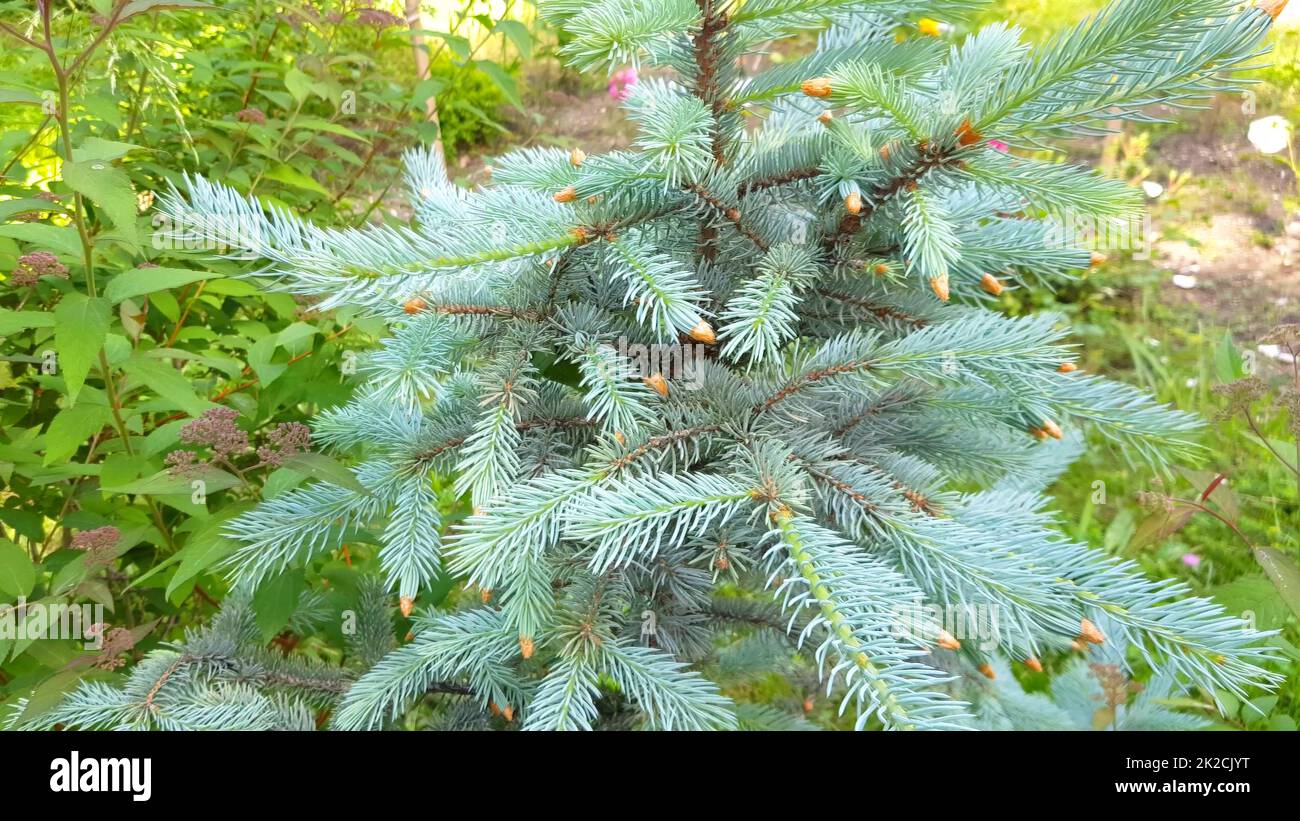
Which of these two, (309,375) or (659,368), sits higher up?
(309,375)

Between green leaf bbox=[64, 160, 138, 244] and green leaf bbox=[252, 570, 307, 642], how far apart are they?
0.39 meters

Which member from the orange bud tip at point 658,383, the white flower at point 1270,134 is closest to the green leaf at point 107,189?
the orange bud tip at point 658,383

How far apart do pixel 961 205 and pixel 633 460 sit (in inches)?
19.2

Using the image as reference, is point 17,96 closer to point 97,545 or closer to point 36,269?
point 36,269

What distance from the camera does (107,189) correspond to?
34.2 inches

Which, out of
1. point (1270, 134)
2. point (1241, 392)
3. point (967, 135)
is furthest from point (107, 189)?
point (1270, 134)

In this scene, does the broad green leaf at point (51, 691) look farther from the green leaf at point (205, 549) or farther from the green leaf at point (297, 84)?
the green leaf at point (297, 84)

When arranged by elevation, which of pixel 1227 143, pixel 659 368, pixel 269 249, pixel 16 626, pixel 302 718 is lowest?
pixel 302 718

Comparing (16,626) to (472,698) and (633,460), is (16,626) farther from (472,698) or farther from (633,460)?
(633,460)

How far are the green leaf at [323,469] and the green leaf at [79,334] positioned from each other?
0.23 metres

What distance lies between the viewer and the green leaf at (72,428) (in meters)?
1.00

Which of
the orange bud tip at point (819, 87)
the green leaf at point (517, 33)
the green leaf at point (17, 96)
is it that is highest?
the green leaf at point (517, 33)
